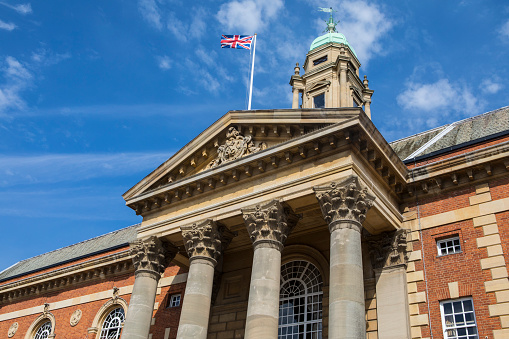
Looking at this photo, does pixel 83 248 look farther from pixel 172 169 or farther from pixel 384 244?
pixel 384 244

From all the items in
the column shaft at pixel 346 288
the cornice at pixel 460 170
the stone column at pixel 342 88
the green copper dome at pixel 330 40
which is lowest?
the column shaft at pixel 346 288

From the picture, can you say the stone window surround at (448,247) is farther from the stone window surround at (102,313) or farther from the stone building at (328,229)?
the stone window surround at (102,313)

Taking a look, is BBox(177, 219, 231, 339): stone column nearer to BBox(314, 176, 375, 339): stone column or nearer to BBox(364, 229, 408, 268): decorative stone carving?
BBox(314, 176, 375, 339): stone column

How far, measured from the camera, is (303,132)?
18188mm

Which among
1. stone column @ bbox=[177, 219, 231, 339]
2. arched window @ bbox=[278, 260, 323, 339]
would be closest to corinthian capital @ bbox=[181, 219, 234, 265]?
stone column @ bbox=[177, 219, 231, 339]

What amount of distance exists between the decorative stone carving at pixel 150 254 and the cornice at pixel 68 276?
6219mm

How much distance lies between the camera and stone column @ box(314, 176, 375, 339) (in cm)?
1402

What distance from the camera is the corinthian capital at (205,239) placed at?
18953 mm

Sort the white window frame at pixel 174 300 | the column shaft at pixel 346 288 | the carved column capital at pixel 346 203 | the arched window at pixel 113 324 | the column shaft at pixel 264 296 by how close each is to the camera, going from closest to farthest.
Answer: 1. the column shaft at pixel 346 288
2. the column shaft at pixel 264 296
3. the carved column capital at pixel 346 203
4. the white window frame at pixel 174 300
5. the arched window at pixel 113 324

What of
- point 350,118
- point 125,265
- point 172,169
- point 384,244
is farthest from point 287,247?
point 125,265

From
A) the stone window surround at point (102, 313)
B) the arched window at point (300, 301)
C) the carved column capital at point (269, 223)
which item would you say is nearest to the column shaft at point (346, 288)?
the carved column capital at point (269, 223)

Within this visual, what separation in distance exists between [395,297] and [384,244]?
6.69 ft

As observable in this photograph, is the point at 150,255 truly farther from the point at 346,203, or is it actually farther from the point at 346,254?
the point at 346,254

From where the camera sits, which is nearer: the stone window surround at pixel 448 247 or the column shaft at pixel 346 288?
the column shaft at pixel 346 288
